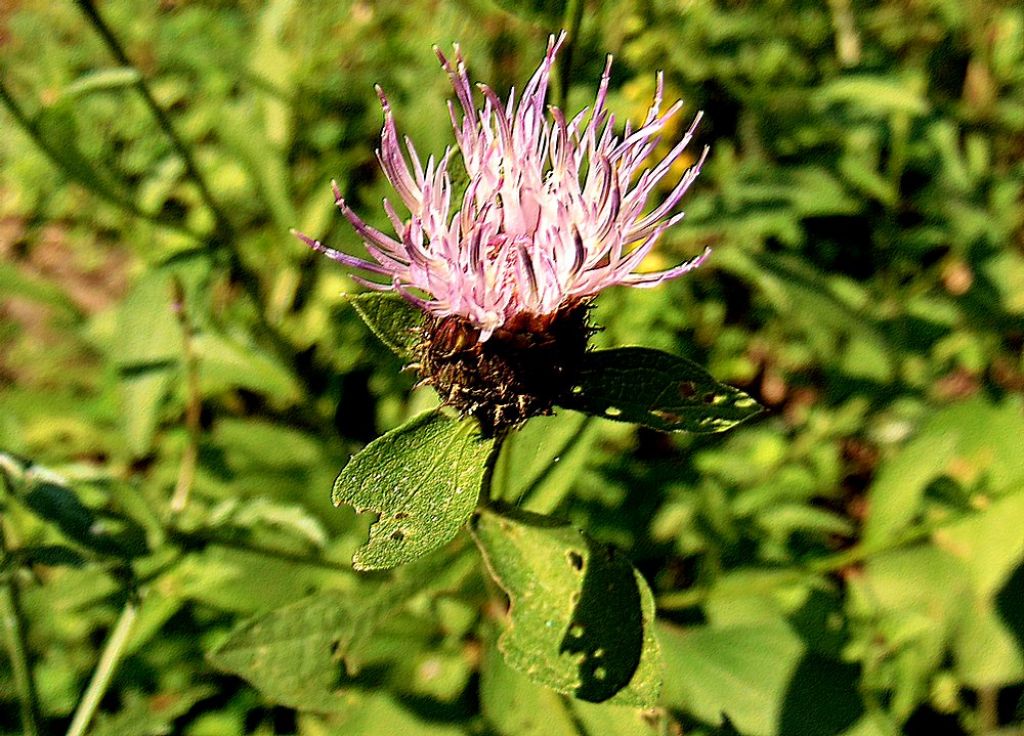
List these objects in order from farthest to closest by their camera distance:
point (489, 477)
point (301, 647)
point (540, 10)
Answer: point (540, 10), point (301, 647), point (489, 477)

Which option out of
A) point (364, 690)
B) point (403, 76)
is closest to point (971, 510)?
point (364, 690)

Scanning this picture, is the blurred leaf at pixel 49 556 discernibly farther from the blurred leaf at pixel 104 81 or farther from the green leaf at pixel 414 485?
the blurred leaf at pixel 104 81

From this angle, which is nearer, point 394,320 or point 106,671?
point 394,320

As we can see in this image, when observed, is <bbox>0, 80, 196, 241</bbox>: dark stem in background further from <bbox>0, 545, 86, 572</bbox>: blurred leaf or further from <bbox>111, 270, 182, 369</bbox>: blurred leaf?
<bbox>0, 545, 86, 572</bbox>: blurred leaf

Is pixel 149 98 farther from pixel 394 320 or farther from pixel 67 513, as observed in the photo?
pixel 394 320

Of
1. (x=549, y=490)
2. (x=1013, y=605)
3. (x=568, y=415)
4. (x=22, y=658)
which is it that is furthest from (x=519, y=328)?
(x=1013, y=605)

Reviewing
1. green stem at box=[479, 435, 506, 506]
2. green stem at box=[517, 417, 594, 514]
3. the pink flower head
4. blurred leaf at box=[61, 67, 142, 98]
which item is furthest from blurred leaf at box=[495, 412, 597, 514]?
blurred leaf at box=[61, 67, 142, 98]

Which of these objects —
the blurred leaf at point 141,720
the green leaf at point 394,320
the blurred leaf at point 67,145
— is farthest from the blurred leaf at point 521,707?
the blurred leaf at point 67,145
